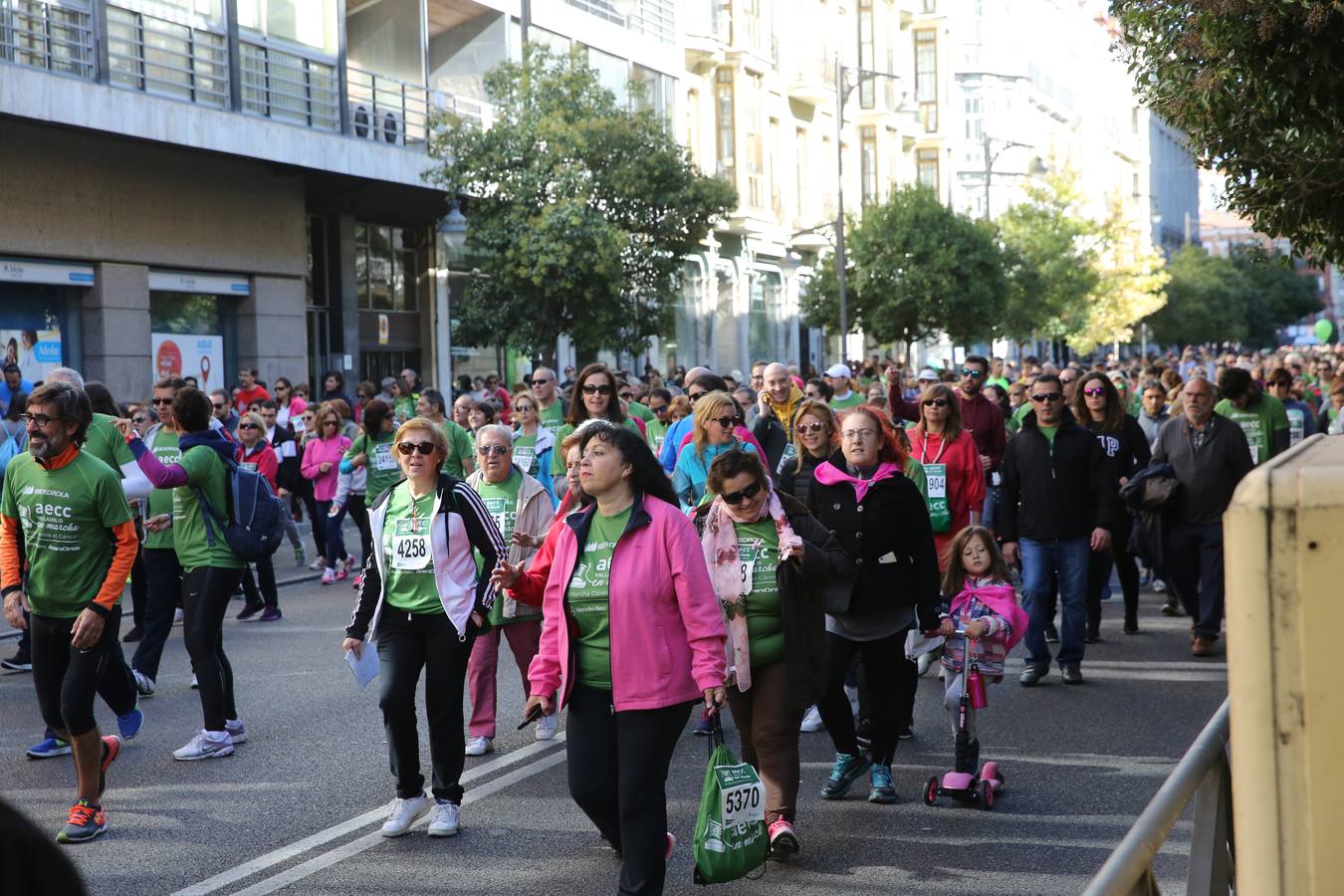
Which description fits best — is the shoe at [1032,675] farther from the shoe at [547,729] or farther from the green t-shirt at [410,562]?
the green t-shirt at [410,562]

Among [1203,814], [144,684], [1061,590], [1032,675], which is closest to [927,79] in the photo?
[1061,590]

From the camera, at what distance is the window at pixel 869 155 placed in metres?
55.2

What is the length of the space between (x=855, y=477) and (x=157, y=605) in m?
4.56

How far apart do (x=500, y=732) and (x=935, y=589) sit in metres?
2.81

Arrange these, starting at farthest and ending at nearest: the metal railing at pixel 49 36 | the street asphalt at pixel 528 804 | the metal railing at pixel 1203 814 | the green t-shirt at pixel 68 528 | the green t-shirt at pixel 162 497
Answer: the metal railing at pixel 49 36, the green t-shirt at pixel 162 497, the green t-shirt at pixel 68 528, the street asphalt at pixel 528 804, the metal railing at pixel 1203 814

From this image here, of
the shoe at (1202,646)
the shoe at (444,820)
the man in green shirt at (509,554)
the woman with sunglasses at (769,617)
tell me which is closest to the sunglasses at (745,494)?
the woman with sunglasses at (769,617)

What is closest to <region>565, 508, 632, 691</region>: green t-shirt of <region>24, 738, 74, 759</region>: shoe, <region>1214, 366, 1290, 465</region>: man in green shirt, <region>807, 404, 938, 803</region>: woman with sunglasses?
<region>807, 404, 938, 803</region>: woman with sunglasses

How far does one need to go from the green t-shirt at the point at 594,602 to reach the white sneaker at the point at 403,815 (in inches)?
65.3

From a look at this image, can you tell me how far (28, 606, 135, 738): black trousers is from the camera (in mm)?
6773

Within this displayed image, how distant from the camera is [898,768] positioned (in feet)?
25.7

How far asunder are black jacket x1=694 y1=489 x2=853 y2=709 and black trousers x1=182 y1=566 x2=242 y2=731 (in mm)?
3258

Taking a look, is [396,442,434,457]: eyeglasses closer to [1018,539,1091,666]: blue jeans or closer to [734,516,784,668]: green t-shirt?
[734,516,784,668]: green t-shirt

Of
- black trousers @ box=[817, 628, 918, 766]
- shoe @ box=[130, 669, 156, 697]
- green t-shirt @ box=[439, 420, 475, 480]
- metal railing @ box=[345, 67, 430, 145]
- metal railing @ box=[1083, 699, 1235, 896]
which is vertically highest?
metal railing @ box=[345, 67, 430, 145]

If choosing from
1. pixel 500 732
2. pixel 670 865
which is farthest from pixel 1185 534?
pixel 670 865
